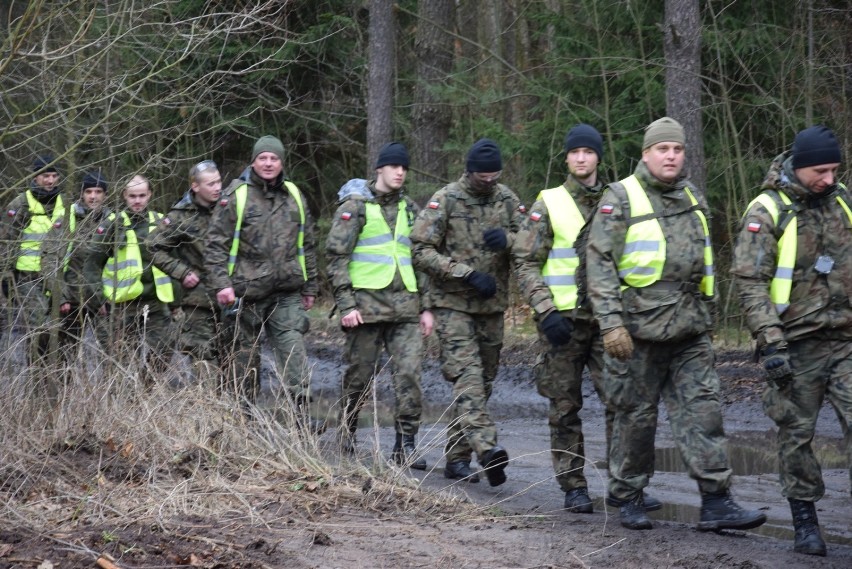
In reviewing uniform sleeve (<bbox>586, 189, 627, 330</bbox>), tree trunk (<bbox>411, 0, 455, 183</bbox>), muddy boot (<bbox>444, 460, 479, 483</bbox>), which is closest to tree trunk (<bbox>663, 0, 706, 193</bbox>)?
tree trunk (<bbox>411, 0, 455, 183</bbox>)

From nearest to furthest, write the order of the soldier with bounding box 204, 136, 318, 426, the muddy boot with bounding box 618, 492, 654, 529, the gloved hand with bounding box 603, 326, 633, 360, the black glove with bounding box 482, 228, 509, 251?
the gloved hand with bounding box 603, 326, 633, 360, the muddy boot with bounding box 618, 492, 654, 529, the black glove with bounding box 482, 228, 509, 251, the soldier with bounding box 204, 136, 318, 426

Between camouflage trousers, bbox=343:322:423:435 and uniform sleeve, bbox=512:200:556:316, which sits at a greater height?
uniform sleeve, bbox=512:200:556:316

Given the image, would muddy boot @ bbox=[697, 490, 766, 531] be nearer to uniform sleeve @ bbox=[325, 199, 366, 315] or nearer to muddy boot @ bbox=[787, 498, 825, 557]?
muddy boot @ bbox=[787, 498, 825, 557]

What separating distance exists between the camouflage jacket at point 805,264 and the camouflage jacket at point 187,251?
16.8ft

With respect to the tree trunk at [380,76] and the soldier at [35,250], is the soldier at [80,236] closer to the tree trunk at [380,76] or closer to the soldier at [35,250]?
the soldier at [35,250]

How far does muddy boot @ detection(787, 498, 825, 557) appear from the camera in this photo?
6.54 metres

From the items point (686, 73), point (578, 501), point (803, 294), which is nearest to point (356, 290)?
point (578, 501)

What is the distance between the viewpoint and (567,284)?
7.77 metres

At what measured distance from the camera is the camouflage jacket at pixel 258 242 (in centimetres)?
980

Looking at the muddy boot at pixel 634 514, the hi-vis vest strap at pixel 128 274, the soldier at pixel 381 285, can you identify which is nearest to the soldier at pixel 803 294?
the muddy boot at pixel 634 514

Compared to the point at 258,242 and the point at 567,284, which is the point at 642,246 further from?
the point at 258,242

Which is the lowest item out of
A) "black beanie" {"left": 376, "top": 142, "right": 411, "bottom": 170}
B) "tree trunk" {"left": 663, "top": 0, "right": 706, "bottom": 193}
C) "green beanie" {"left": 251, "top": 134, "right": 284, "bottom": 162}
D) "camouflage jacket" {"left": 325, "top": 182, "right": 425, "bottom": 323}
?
"camouflage jacket" {"left": 325, "top": 182, "right": 425, "bottom": 323}

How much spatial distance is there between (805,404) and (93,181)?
609 centimetres

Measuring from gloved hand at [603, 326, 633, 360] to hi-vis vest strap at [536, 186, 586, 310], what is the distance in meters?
0.93
